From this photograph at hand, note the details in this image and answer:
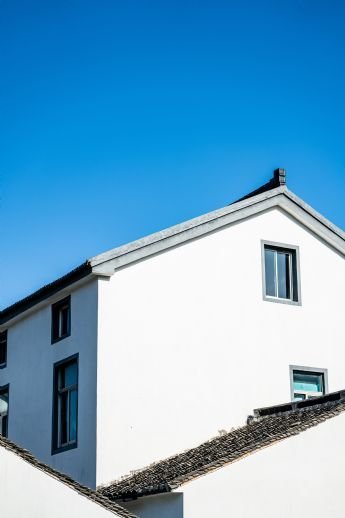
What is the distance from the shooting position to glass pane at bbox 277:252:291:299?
25547mm

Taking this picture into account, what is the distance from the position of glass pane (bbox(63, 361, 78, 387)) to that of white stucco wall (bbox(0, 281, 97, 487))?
0.26 metres

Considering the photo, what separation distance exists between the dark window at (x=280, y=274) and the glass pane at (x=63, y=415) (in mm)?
5589

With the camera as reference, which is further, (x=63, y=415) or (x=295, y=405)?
(x=63, y=415)

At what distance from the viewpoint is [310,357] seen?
25.3 metres

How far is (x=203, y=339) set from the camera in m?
23.9

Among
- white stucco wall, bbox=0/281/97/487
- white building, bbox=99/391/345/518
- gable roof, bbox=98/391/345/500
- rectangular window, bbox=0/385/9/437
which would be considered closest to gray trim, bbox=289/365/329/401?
gable roof, bbox=98/391/345/500

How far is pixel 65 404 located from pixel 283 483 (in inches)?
267

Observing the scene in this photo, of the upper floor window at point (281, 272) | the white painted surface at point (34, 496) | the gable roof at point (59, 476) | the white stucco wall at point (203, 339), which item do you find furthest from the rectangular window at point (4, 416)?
the white painted surface at point (34, 496)

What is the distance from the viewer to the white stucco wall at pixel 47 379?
2261 centimetres

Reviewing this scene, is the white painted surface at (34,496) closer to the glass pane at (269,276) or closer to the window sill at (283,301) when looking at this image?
the window sill at (283,301)

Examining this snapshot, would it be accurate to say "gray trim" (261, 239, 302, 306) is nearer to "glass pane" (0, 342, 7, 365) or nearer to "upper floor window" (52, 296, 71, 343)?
"upper floor window" (52, 296, 71, 343)

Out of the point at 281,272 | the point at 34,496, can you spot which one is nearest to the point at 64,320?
the point at 281,272

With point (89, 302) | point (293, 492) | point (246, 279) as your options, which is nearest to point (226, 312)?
point (246, 279)

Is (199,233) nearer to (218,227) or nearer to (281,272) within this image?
(218,227)
